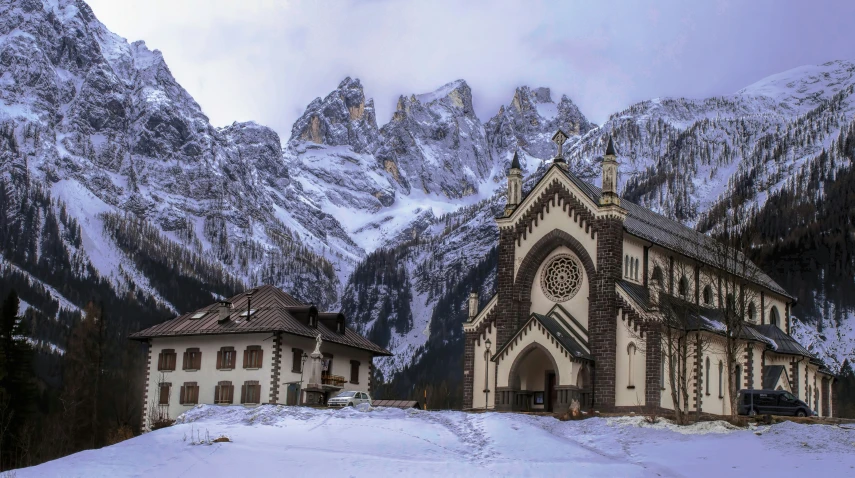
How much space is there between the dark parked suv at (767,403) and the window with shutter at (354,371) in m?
34.2

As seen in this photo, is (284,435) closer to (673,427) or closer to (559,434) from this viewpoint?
(559,434)

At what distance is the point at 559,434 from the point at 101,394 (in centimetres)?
7254

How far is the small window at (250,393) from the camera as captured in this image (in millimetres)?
74625

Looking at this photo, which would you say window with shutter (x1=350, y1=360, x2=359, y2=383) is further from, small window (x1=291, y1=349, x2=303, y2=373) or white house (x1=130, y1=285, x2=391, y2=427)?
small window (x1=291, y1=349, x2=303, y2=373)

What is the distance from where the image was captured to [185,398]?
78375 millimetres

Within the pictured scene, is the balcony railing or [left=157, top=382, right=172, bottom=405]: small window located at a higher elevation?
the balcony railing

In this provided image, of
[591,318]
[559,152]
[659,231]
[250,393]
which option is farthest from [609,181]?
[250,393]

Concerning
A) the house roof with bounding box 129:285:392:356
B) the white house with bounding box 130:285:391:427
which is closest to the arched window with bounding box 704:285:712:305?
the house roof with bounding box 129:285:392:356

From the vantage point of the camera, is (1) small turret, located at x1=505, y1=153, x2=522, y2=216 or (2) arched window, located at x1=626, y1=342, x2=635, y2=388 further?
(1) small turret, located at x1=505, y1=153, x2=522, y2=216

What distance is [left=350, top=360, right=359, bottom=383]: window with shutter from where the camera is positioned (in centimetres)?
8447

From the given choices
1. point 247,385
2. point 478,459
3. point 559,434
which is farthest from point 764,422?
point 247,385

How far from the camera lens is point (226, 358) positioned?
77250 mm

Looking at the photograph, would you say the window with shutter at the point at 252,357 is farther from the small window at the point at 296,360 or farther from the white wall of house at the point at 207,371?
the small window at the point at 296,360

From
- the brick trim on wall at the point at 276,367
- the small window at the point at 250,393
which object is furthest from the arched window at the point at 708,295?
the small window at the point at 250,393
